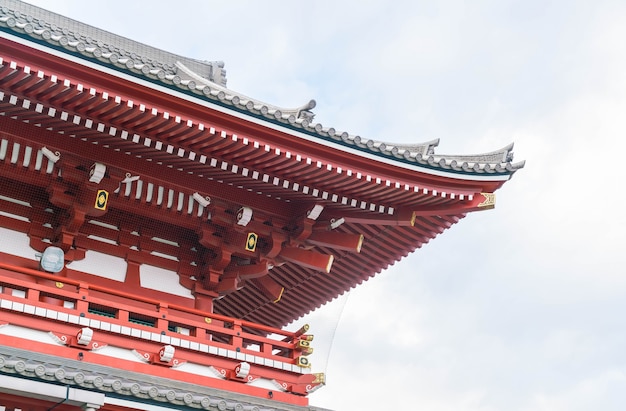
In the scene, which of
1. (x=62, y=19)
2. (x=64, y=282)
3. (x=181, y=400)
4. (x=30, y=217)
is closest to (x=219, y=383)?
(x=181, y=400)

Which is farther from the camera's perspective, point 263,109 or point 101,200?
point 101,200

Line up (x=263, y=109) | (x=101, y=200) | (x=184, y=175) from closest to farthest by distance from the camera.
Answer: (x=263, y=109)
(x=101, y=200)
(x=184, y=175)

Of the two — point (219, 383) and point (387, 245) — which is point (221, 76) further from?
point (219, 383)

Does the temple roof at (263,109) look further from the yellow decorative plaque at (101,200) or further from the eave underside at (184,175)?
the yellow decorative plaque at (101,200)

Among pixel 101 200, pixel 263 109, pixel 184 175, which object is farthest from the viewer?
pixel 184 175

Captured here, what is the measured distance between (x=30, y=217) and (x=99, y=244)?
1.08 meters

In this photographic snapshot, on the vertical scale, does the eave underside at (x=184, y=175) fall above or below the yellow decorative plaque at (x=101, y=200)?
above

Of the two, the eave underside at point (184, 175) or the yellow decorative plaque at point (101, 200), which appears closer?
the eave underside at point (184, 175)

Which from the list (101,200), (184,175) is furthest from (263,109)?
(101,200)

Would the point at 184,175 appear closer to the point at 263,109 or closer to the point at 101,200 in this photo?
the point at 101,200

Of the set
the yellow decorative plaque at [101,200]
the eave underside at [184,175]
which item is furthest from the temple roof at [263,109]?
the yellow decorative plaque at [101,200]

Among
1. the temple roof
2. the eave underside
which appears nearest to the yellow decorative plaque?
the eave underside

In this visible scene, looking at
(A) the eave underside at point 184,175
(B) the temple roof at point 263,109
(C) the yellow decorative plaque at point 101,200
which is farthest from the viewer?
(C) the yellow decorative plaque at point 101,200

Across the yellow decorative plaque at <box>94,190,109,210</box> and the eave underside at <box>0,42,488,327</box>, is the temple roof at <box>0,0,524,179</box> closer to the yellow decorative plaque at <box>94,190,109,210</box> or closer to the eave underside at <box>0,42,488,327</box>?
the eave underside at <box>0,42,488,327</box>
